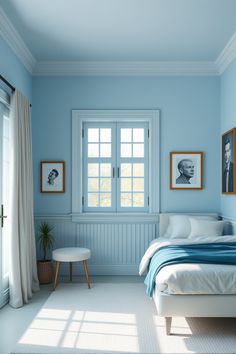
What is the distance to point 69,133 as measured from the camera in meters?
5.11

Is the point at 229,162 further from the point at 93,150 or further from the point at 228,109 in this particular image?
the point at 93,150

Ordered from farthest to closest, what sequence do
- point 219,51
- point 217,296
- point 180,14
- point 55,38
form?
point 219,51
point 55,38
point 180,14
point 217,296

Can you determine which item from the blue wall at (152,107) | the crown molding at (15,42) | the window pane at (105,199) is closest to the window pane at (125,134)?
the blue wall at (152,107)

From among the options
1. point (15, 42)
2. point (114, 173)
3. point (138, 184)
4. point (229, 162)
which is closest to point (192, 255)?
point (229, 162)

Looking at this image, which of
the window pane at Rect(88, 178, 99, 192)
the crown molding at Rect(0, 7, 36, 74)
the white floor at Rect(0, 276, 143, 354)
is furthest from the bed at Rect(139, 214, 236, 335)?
the crown molding at Rect(0, 7, 36, 74)

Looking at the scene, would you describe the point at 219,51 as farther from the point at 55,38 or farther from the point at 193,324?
the point at 193,324

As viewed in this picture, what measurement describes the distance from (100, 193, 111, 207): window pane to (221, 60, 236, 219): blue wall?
5.12ft

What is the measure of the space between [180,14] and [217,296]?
2687 mm

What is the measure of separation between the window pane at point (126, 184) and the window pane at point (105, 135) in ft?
1.98

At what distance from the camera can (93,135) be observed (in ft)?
17.1

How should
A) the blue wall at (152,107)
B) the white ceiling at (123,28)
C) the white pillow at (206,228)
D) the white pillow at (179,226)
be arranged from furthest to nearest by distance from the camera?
the blue wall at (152,107), the white pillow at (179,226), the white pillow at (206,228), the white ceiling at (123,28)

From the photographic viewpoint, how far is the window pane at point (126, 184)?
5.19 meters

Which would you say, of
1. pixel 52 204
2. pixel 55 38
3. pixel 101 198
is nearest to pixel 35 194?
pixel 52 204

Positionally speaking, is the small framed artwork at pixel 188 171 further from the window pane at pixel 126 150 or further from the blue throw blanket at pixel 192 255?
the blue throw blanket at pixel 192 255
